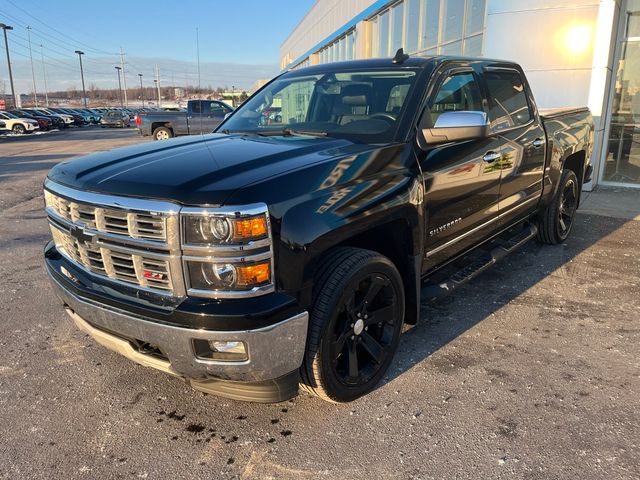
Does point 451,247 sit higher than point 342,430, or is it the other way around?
point 451,247

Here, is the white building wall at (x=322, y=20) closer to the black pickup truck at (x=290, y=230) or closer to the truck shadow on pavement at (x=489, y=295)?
the truck shadow on pavement at (x=489, y=295)

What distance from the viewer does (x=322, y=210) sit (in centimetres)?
258

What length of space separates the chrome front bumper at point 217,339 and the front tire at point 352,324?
153 mm

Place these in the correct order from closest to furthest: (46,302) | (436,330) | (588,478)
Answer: (588,478), (436,330), (46,302)

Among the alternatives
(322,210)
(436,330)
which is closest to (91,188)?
(322,210)

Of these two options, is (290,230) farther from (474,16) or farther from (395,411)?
(474,16)

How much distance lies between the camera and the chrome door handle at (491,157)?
3913mm

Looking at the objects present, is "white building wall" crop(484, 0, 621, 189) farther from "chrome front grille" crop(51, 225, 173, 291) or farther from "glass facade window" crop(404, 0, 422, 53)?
"chrome front grille" crop(51, 225, 173, 291)

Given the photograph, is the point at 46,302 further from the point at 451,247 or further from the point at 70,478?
the point at 451,247

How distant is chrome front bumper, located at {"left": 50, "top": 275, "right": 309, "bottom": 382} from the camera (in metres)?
2.38

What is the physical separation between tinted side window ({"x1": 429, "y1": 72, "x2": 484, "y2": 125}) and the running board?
1.16 meters

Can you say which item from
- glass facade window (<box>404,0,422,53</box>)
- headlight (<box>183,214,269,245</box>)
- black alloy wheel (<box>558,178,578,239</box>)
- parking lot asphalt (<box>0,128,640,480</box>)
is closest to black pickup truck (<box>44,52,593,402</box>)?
headlight (<box>183,214,269,245</box>)

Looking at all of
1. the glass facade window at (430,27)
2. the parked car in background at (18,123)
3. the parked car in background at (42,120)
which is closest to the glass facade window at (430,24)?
the glass facade window at (430,27)

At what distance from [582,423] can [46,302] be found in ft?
13.7
